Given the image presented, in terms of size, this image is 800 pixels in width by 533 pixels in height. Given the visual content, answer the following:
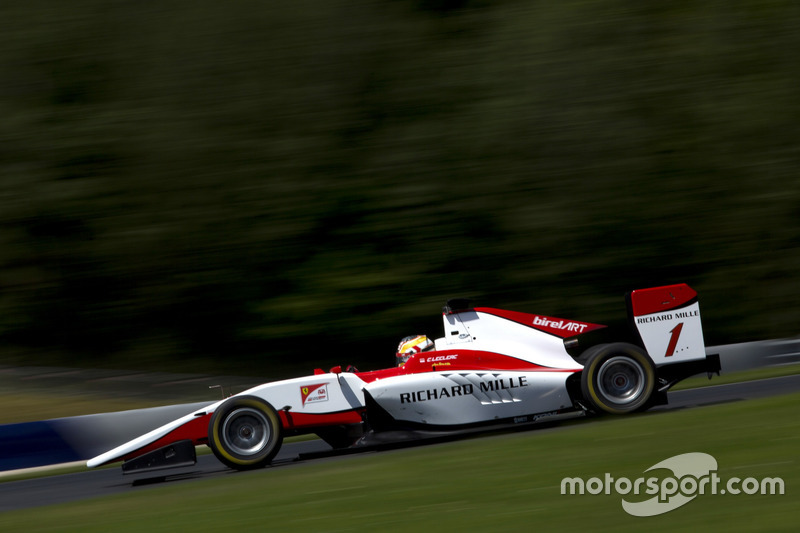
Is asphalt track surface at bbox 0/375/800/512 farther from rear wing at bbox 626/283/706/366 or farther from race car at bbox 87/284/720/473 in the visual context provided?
rear wing at bbox 626/283/706/366

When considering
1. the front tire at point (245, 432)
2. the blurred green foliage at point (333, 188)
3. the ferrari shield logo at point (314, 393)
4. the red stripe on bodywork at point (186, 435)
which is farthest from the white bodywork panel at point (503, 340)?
the blurred green foliage at point (333, 188)

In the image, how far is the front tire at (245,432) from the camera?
24.2 ft

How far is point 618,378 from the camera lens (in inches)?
311

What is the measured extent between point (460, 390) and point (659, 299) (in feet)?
6.68

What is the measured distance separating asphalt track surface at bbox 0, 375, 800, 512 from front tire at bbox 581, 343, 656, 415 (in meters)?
0.28

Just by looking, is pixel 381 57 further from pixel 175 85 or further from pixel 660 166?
pixel 660 166

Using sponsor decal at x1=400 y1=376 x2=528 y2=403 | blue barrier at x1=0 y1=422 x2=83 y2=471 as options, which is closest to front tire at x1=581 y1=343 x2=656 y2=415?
sponsor decal at x1=400 y1=376 x2=528 y2=403

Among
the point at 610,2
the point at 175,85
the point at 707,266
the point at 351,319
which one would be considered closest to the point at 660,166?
the point at 707,266

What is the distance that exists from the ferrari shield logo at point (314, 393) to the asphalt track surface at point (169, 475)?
52cm

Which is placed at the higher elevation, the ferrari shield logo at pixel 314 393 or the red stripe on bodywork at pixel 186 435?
the ferrari shield logo at pixel 314 393

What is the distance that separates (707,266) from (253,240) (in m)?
7.51

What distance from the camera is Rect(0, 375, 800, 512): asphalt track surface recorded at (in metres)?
7.33

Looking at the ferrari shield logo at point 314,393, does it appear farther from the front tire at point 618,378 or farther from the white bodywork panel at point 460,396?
the front tire at point 618,378

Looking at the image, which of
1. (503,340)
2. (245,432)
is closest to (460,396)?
(503,340)
